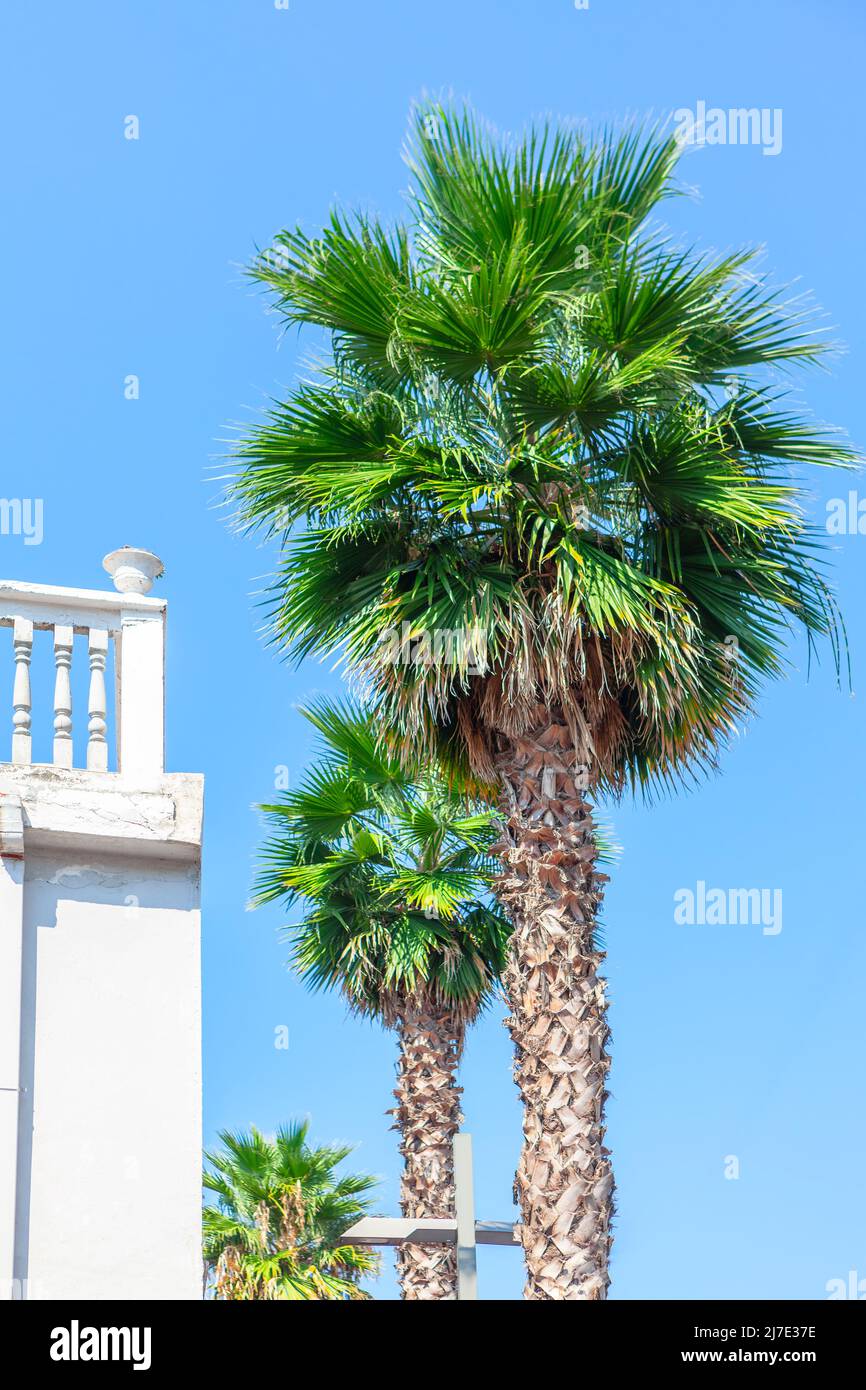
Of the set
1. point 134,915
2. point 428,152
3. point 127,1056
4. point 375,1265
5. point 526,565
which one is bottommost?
point 375,1265

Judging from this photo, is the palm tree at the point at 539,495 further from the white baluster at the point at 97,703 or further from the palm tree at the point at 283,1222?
the palm tree at the point at 283,1222

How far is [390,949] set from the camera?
15555mm

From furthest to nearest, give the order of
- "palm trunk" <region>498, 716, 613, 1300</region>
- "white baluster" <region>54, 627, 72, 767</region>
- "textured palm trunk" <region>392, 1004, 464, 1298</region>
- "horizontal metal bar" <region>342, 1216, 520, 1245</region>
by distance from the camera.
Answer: "textured palm trunk" <region>392, 1004, 464, 1298</region>
"horizontal metal bar" <region>342, 1216, 520, 1245</region>
"white baluster" <region>54, 627, 72, 767</region>
"palm trunk" <region>498, 716, 613, 1300</region>

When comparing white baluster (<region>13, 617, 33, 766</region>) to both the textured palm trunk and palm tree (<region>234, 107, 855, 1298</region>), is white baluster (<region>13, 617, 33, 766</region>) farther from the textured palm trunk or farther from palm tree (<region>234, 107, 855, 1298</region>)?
the textured palm trunk

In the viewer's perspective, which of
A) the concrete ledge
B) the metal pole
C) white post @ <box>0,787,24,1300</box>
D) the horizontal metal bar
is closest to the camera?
white post @ <box>0,787,24,1300</box>

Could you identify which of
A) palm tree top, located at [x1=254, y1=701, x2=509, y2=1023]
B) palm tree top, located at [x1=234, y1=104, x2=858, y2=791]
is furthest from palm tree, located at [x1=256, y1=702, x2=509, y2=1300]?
palm tree top, located at [x1=234, y1=104, x2=858, y2=791]

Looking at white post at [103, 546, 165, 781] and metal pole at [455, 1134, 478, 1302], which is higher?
white post at [103, 546, 165, 781]

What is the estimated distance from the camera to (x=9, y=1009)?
845cm

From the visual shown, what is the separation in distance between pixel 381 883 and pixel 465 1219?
635 centimetres

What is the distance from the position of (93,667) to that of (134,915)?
148 centimetres

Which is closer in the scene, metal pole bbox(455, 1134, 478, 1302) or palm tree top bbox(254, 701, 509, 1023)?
metal pole bbox(455, 1134, 478, 1302)

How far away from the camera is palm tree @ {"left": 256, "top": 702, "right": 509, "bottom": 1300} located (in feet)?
50.8
